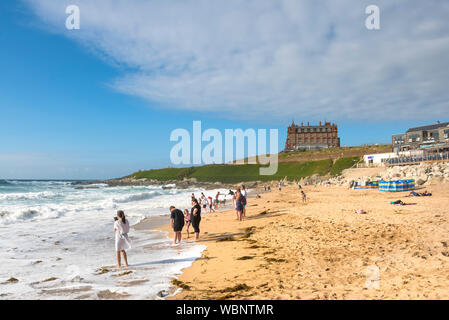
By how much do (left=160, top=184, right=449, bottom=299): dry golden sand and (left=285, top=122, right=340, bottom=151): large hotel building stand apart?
111052 millimetres

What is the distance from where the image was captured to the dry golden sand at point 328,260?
546cm

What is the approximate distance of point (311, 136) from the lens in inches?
4803

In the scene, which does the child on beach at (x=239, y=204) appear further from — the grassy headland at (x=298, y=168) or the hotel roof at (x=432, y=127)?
the hotel roof at (x=432, y=127)

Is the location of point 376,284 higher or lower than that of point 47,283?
higher

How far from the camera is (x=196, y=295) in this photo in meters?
5.79

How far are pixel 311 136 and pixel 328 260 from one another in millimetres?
121205

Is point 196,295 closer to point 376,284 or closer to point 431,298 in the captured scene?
point 376,284

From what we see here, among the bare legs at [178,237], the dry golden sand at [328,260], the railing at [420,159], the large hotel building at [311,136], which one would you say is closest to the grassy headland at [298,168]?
the railing at [420,159]

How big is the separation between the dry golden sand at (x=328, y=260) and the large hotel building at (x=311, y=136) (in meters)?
111

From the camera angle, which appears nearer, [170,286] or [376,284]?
[376,284]

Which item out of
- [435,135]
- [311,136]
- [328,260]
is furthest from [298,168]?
[328,260]

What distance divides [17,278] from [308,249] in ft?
28.8

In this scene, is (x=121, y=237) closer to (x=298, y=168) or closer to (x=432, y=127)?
(x=432, y=127)
